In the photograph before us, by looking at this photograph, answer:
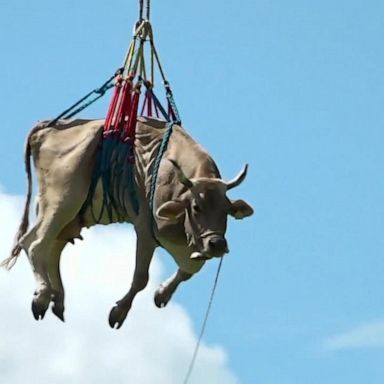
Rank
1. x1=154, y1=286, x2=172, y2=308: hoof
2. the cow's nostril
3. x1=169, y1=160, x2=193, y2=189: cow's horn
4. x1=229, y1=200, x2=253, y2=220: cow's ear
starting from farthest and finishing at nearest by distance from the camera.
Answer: x1=154, y1=286, x2=172, y2=308: hoof < x1=229, y1=200, x2=253, y2=220: cow's ear < x1=169, y1=160, x2=193, y2=189: cow's horn < the cow's nostril

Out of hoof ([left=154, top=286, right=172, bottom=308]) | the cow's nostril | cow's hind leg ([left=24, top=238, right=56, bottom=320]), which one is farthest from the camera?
hoof ([left=154, top=286, right=172, bottom=308])

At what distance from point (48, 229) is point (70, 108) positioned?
38.2 inches

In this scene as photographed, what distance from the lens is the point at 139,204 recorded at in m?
20.7

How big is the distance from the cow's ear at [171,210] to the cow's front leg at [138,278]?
413 mm

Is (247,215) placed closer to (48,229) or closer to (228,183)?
(228,183)

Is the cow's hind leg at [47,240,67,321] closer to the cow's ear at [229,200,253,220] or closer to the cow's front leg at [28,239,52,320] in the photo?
the cow's front leg at [28,239,52,320]

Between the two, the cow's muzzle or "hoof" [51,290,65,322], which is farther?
"hoof" [51,290,65,322]

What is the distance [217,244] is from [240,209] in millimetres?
471

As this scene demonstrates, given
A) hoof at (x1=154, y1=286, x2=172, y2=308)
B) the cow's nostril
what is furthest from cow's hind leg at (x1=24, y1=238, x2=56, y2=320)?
the cow's nostril

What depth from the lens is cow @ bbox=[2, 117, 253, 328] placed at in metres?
20.3

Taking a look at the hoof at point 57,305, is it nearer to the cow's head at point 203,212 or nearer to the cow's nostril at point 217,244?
the cow's head at point 203,212

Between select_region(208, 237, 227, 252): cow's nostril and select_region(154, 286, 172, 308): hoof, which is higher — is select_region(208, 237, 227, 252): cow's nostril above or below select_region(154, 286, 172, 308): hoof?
below

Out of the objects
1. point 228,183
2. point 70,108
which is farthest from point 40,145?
point 228,183

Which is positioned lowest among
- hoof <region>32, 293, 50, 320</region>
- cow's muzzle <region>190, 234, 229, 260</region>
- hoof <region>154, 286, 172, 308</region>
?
hoof <region>32, 293, 50, 320</region>
